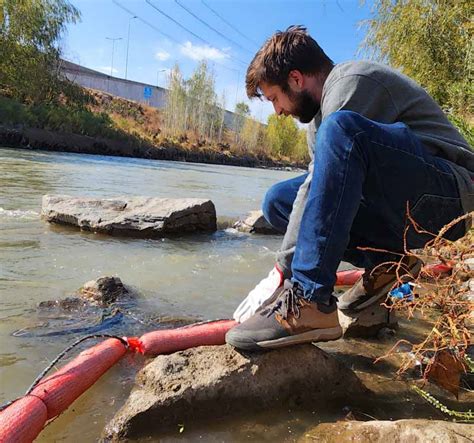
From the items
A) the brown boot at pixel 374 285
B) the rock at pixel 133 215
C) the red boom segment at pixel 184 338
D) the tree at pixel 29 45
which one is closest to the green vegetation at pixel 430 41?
the rock at pixel 133 215

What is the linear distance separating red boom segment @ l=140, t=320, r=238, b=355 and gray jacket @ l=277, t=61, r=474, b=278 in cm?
38

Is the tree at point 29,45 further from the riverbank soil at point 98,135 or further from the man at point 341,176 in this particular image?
the man at point 341,176

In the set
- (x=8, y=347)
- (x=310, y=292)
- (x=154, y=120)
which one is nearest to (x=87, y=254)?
(x=8, y=347)

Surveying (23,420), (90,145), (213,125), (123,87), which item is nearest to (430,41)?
(23,420)

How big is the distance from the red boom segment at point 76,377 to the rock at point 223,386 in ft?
0.46

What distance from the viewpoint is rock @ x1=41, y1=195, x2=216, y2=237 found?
441 centimetres

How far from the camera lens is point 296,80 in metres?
1.76

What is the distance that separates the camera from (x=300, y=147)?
185ft

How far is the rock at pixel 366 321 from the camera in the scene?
6.57 ft

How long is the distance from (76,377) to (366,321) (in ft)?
3.92

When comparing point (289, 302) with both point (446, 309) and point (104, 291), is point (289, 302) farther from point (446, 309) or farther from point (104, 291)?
point (104, 291)

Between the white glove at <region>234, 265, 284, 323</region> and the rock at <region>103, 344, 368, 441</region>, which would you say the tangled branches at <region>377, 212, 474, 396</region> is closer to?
the rock at <region>103, 344, 368, 441</region>

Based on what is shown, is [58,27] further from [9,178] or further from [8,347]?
[8,347]

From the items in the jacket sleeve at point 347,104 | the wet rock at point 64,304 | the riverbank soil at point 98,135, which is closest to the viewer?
the jacket sleeve at point 347,104
